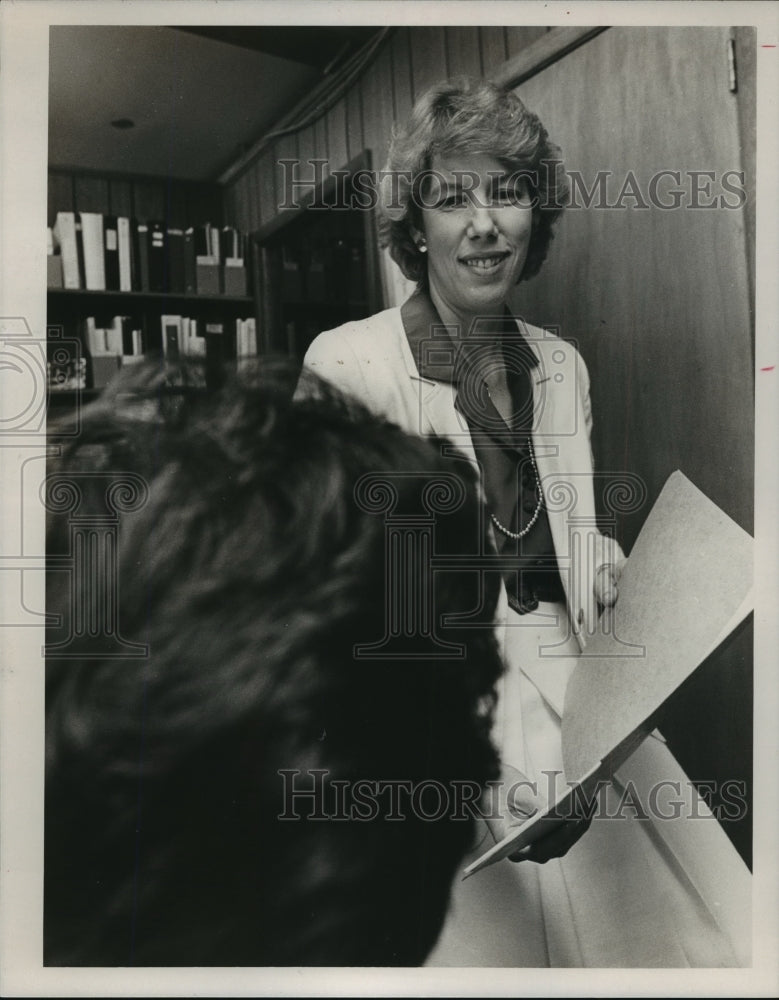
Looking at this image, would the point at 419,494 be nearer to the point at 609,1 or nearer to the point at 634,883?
the point at 634,883

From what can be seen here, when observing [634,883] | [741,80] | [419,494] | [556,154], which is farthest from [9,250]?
[634,883]

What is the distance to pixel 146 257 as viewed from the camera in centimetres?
140

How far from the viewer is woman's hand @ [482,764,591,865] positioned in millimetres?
1396

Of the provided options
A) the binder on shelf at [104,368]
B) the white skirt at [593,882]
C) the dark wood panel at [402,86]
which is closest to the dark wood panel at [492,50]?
the dark wood panel at [402,86]

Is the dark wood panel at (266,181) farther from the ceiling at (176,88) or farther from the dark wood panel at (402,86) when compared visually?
the dark wood panel at (402,86)

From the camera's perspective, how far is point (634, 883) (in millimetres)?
1397

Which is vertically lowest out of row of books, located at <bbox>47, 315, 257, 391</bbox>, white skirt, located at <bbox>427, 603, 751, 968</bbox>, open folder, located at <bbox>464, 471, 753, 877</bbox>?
white skirt, located at <bbox>427, 603, 751, 968</bbox>

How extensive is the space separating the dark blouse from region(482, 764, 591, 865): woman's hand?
0.24m

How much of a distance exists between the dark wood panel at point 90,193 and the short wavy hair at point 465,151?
37 centimetres

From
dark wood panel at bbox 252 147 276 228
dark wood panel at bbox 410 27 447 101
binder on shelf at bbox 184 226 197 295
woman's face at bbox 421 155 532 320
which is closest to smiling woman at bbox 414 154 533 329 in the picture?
woman's face at bbox 421 155 532 320

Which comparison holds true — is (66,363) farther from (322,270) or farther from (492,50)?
(492,50)

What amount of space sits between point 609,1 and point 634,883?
3.93 ft

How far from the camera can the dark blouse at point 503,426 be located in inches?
55.2

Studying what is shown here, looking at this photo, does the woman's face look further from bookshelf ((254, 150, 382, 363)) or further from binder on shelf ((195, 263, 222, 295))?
binder on shelf ((195, 263, 222, 295))
